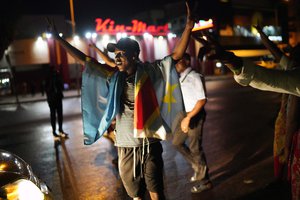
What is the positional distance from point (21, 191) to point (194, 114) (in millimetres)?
2472

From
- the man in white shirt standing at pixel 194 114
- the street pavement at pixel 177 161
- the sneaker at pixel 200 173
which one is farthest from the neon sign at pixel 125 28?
the sneaker at pixel 200 173

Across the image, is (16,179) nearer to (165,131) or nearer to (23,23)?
(165,131)

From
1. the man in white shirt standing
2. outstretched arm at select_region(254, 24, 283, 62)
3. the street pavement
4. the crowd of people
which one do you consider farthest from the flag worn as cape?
the street pavement

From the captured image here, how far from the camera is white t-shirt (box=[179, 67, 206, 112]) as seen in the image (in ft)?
15.4

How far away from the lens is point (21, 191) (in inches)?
111

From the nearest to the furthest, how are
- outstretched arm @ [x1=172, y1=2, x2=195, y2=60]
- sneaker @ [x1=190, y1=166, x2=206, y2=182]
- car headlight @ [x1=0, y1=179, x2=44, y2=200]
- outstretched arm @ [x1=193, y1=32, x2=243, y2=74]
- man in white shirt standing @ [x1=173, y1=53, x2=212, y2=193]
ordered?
outstretched arm @ [x1=193, y1=32, x2=243, y2=74] < car headlight @ [x1=0, y1=179, x2=44, y2=200] < outstretched arm @ [x1=172, y1=2, x2=195, y2=60] < man in white shirt standing @ [x1=173, y1=53, x2=212, y2=193] < sneaker @ [x1=190, y1=166, x2=206, y2=182]

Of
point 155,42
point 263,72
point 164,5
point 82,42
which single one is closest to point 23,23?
point 82,42

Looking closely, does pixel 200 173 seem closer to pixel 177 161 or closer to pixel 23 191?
pixel 177 161

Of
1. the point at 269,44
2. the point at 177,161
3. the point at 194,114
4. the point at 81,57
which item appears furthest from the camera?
the point at 177,161

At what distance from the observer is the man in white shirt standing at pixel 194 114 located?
4.68m

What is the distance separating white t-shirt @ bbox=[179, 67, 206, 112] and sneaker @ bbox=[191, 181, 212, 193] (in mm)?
1074

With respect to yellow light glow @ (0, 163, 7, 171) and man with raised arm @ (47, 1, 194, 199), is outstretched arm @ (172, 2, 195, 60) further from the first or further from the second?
yellow light glow @ (0, 163, 7, 171)

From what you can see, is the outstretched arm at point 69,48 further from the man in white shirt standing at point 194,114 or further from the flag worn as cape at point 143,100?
the man in white shirt standing at point 194,114

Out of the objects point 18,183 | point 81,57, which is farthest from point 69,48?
point 18,183
